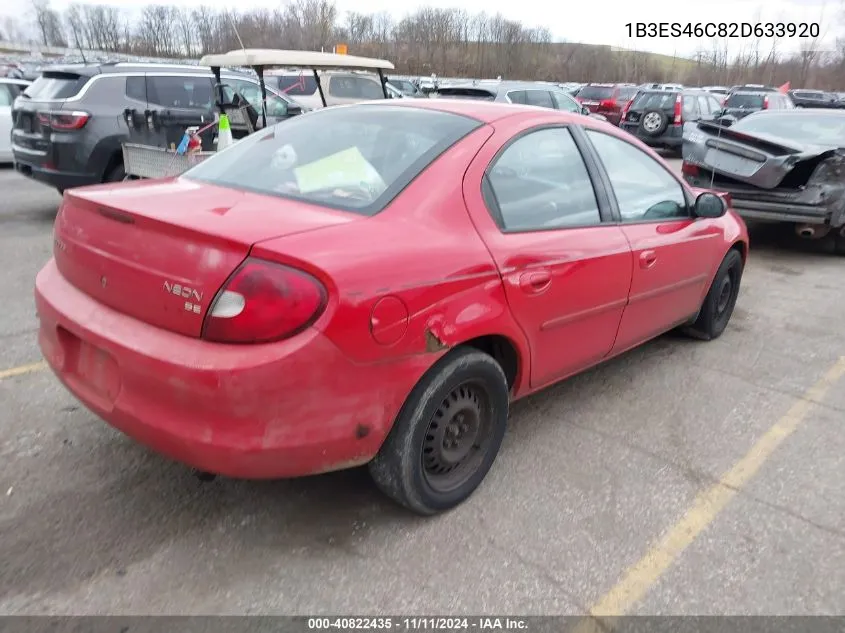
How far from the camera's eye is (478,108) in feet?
10.3

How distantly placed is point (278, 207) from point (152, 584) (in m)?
1.35

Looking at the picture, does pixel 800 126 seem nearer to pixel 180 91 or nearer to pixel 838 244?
pixel 838 244

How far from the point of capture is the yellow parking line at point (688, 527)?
233cm

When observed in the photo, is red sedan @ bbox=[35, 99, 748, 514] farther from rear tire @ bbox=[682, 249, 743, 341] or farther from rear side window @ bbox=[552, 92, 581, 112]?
rear side window @ bbox=[552, 92, 581, 112]

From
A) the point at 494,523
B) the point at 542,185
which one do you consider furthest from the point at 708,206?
the point at 494,523

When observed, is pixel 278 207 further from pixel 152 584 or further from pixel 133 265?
pixel 152 584

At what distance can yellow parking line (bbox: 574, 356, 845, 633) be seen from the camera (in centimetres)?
233

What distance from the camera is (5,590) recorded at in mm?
2223

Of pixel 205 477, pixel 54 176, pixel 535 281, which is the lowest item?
pixel 205 477

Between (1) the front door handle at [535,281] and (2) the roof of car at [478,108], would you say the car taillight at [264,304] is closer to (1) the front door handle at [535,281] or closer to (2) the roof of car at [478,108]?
(1) the front door handle at [535,281]

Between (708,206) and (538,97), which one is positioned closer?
(708,206)

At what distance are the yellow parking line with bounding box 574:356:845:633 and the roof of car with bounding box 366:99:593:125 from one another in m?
1.82

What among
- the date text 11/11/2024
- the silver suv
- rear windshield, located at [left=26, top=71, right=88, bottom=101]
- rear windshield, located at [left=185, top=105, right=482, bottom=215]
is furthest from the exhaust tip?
rear windshield, located at [left=26, top=71, right=88, bottom=101]

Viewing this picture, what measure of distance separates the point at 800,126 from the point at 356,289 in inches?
307
